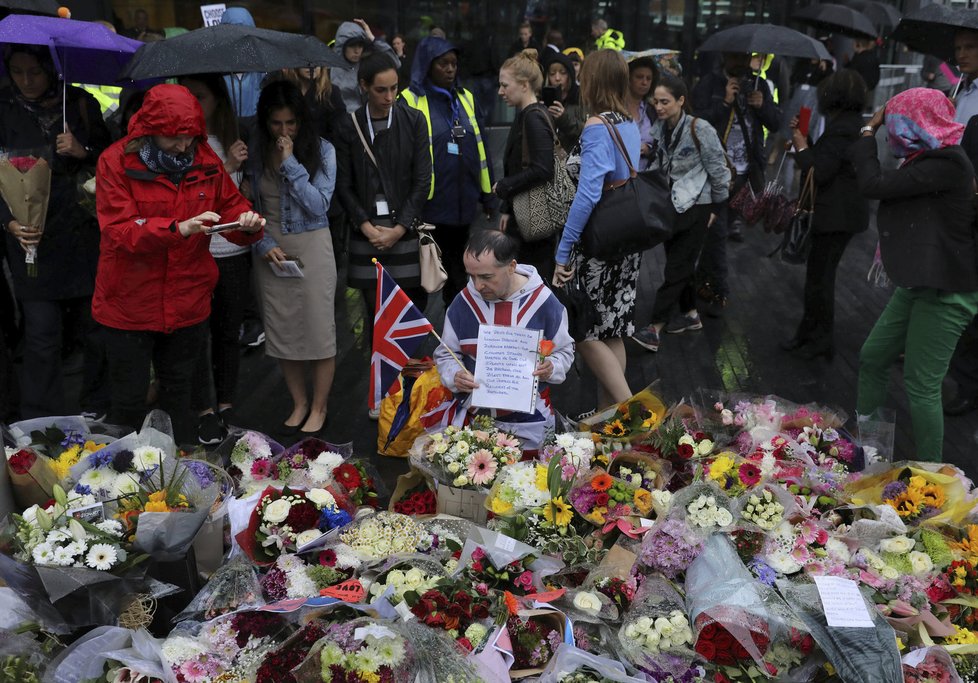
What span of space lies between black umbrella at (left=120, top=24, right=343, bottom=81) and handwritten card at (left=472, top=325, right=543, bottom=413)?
1.58 m

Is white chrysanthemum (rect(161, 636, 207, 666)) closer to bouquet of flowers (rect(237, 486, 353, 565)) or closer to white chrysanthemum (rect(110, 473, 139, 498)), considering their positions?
bouquet of flowers (rect(237, 486, 353, 565))

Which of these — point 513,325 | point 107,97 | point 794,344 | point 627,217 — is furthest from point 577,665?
point 107,97

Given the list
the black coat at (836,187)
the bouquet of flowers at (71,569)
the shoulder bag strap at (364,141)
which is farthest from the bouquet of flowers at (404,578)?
the black coat at (836,187)

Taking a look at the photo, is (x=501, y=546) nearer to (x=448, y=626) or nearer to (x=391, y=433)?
(x=448, y=626)

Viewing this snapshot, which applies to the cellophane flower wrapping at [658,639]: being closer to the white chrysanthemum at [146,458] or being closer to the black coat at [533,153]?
the white chrysanthemum at [146,458]

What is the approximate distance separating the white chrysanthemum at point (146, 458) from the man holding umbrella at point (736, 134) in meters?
4.71

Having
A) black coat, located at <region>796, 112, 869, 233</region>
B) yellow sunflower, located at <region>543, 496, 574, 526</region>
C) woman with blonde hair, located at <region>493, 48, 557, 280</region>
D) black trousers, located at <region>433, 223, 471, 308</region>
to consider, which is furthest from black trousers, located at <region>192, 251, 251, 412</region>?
black coat, located at <region>796, 112, 869, 233</region>

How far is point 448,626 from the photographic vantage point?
2.57 meters

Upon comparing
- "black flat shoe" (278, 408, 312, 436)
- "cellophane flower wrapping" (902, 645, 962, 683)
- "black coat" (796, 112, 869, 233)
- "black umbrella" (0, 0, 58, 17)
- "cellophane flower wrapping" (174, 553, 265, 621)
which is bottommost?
"black flat shoe" (278, 408, 312, 436)

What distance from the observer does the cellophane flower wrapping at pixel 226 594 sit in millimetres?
2768

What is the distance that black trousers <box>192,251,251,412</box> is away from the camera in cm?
454

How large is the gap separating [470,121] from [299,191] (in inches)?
56.6

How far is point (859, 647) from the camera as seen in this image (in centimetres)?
258

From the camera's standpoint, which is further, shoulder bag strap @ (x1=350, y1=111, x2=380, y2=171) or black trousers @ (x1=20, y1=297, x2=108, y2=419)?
shoulder bag strap @ (x1=350, y1=111, x2=380, y2=171)
